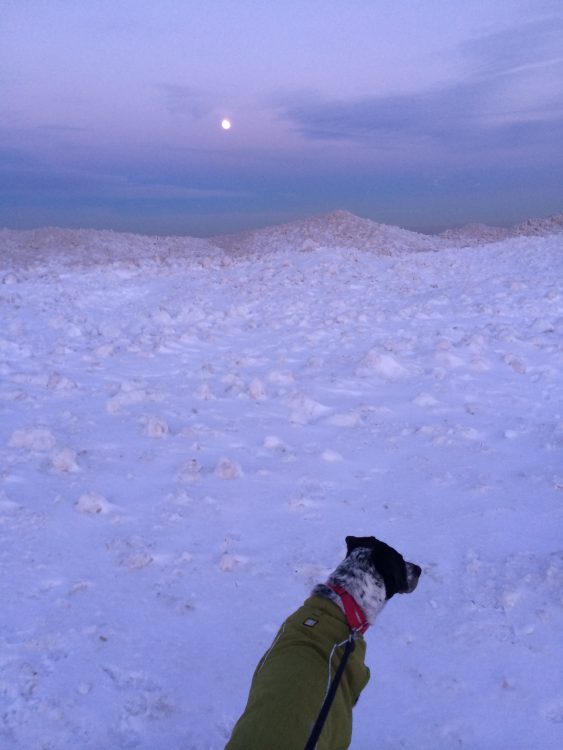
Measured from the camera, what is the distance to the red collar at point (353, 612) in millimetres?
2482

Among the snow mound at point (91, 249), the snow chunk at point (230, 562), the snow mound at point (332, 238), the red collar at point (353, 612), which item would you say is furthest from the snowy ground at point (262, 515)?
the snow mound at point (332, 238)

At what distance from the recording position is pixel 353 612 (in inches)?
99.0

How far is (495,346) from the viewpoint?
853cm

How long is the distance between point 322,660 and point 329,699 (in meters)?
0.14

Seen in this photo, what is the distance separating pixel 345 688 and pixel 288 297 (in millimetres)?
10524

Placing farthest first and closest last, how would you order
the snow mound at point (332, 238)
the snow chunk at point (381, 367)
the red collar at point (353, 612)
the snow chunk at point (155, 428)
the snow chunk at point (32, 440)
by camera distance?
the snow mound at point (332, 238)
the snow chunk at point (381, 367)
the snow chunk at point (155, 428)
the snow chunk at point (32, 440)
the red collar at point (353, 612)

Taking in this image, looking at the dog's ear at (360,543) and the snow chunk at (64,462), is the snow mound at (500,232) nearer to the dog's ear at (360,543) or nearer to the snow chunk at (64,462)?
the snow chunk at (64,462)

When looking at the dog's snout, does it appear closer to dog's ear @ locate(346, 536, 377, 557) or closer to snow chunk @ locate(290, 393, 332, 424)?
dog's ear @ locate(346, 536, 377, 557)

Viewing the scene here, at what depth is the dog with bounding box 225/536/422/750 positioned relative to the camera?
1857mm

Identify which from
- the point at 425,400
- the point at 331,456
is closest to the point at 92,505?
→ the point at 331,456

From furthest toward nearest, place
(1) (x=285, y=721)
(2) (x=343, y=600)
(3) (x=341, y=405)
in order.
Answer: (3) (x=341, y=405) → (2) (x=343, y=600) → (1) (x=285, y=721)

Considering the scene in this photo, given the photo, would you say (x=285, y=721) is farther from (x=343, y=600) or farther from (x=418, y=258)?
(x=418, y=258)

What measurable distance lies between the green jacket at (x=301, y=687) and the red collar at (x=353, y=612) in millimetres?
33

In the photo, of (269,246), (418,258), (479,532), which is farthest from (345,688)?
(269,246)
